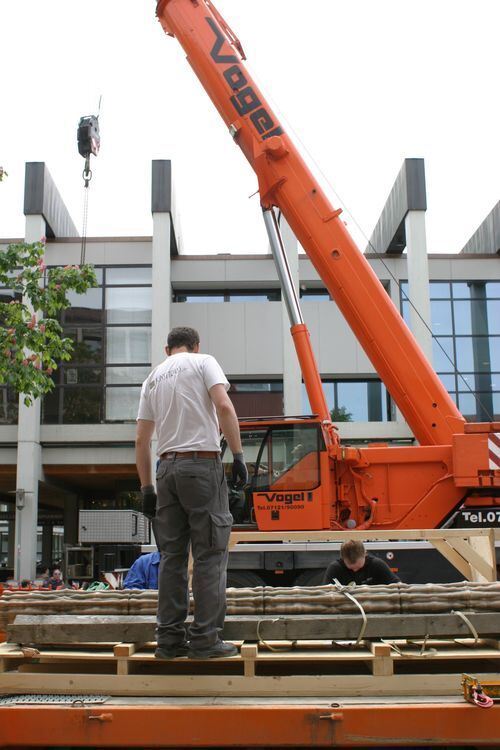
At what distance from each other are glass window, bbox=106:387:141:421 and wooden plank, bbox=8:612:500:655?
24482mm

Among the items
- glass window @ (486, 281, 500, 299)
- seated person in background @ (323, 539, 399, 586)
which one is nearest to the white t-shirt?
seated person in background @ (323, 539, 399, 586)

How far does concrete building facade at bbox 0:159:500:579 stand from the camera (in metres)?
27.3

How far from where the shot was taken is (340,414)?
28688 mm

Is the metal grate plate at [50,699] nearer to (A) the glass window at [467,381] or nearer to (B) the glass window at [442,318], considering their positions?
(A) the glass window at [467,381]

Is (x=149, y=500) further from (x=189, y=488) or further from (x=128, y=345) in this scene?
(x=128, y=345)

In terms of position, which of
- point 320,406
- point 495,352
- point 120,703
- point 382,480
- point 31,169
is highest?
point 31,169

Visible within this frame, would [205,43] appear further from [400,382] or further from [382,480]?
Answer: [382,480]

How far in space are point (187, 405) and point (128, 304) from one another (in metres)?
25.3

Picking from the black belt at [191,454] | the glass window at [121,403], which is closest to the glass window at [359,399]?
the glass window at [121,403]

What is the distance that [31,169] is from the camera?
2747cm

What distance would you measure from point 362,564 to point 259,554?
509 centimetres

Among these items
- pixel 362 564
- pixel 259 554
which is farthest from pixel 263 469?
pixel 362 564

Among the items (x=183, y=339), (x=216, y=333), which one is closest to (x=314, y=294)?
(x=216, y=333)

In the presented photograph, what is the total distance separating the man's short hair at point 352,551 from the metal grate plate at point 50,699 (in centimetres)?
356
